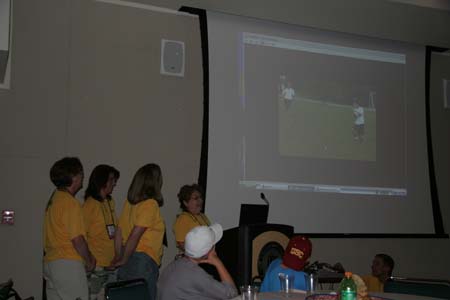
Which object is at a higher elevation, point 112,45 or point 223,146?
point 112,45

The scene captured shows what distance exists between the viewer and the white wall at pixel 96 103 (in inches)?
185

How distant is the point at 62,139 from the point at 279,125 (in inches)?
77.3

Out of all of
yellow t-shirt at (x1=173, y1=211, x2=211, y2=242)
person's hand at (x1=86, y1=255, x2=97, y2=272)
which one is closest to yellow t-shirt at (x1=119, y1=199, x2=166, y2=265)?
person's hand at (x1=86, y1=255, x2=97, y2=272)

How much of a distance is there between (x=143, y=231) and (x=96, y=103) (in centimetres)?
155

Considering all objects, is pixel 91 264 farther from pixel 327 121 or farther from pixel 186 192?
pixel 327 121

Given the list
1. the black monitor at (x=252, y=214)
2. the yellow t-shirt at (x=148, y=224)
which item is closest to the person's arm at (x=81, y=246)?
the yellow t-shirt at (x=148, y=224)

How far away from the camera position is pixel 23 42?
4.79 m

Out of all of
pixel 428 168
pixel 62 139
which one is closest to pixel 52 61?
pixel 62 139

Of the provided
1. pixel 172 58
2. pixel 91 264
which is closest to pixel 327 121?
pixel 172 58

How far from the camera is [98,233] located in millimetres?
4293

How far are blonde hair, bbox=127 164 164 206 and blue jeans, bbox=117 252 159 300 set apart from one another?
1.17ft

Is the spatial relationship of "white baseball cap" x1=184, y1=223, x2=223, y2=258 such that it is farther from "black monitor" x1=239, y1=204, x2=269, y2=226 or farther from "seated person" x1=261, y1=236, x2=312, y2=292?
"black monitor" x1=239, y1=204, x2=269, y2=226

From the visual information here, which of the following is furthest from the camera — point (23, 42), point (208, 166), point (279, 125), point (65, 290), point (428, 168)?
point (428, 168)

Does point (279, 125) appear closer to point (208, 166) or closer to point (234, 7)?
point (208, 166)
